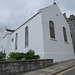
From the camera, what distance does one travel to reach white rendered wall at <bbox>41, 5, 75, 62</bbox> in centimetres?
1148

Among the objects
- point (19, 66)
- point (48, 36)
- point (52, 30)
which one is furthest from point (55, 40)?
point (19, 66)

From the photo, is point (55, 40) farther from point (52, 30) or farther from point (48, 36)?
point (52, 30)

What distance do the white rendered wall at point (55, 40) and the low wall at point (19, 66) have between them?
9.52 feet

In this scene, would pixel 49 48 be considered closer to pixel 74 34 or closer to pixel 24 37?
pixel 24 37

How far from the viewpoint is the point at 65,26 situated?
16.6 m

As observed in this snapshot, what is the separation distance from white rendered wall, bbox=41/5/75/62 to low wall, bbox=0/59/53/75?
9.52 ft

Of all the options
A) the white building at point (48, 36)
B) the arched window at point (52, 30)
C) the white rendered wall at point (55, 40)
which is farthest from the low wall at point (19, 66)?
the arched window at point (52, 30)

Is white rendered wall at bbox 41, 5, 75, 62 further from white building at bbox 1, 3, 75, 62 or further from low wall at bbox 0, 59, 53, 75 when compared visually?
low wall at bbox 0, 59, 53, 75

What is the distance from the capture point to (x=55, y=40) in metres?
12.8

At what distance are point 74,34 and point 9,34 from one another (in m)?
17.8

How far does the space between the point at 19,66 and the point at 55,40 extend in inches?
307

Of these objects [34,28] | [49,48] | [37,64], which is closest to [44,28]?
[34,28]

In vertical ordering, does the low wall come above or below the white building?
below

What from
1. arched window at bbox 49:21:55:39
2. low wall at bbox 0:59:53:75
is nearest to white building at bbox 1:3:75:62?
arched window at bbox 49:21:55:39
